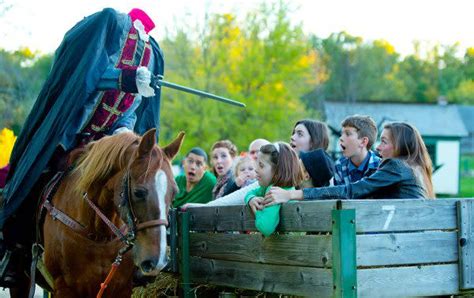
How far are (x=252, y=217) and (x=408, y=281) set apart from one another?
1089 millimetres

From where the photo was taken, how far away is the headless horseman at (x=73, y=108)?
6246mm

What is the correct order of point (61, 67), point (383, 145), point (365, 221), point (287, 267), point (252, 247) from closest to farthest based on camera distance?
1. point (365, 221)
2. point (287, 267)
3. point (252, 247)
4. point (383, 145)
5. point (61, 67)

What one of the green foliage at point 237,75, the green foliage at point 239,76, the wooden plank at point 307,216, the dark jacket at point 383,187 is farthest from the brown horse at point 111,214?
the green foliage at point 239,76

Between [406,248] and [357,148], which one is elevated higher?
[357,148]

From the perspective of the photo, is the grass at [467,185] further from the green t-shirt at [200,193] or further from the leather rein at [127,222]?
the leather rein at [127,222]

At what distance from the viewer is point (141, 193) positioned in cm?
502

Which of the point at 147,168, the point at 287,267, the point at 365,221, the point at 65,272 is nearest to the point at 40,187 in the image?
the point at 65,272

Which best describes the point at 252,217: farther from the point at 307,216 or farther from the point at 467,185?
the point at 467,185

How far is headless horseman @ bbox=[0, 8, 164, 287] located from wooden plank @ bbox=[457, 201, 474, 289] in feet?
8.55

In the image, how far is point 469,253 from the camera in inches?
192

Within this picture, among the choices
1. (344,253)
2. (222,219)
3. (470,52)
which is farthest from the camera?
(470,52)

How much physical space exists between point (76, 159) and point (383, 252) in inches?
103

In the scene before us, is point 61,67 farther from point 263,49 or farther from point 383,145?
point 263,49

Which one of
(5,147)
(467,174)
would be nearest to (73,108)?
(5,147)
